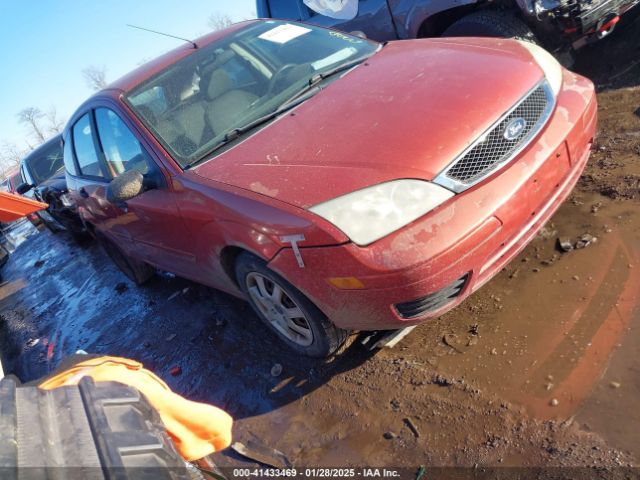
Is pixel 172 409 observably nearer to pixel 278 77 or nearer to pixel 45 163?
pixel 278 77

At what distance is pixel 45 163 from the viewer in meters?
8.99

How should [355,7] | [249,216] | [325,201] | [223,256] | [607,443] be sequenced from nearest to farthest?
[607,443] < [325,201] < [249,216] < [223,256] < [355,7]

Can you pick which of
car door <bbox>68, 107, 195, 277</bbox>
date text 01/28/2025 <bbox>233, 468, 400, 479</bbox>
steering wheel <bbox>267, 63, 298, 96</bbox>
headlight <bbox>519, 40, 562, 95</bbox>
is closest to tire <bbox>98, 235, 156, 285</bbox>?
car door <bbox>68, 107, 195, 277</bbox>

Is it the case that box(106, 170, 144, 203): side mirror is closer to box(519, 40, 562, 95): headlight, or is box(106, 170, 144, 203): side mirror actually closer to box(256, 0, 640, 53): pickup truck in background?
box(519, 40, 562, 95): headlight

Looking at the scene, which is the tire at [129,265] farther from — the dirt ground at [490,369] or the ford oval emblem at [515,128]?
the ford oval emblem at [515,128]

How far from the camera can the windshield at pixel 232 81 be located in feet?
9.71

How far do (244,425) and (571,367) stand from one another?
1662 millimetres

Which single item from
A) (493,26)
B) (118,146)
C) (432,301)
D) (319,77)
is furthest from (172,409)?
(493,26)

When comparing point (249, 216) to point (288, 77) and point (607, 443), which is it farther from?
point (607, 443)

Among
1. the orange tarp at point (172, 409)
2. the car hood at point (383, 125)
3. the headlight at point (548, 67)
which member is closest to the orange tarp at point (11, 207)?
the car hood at point (383, 125)

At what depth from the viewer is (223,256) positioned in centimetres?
272

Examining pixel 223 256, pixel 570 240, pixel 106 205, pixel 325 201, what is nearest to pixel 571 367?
pixel 570 240

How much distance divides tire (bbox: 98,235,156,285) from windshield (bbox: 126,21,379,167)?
2073 millimetres

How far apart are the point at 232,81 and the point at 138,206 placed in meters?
1.07
